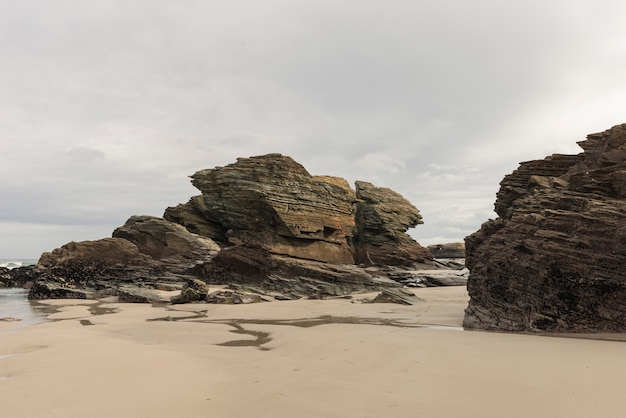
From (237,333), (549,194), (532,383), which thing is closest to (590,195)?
(549,194)

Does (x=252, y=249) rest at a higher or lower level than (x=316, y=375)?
higher

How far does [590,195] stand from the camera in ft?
32.3

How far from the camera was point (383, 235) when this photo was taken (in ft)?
137

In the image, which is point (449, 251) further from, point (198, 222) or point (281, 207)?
point (281, 207)

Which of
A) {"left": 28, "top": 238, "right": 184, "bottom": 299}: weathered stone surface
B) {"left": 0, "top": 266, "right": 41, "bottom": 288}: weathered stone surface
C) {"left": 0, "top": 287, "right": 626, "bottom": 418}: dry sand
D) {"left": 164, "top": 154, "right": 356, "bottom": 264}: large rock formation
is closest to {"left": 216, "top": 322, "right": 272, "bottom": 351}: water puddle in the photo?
{"left": 0, "top": 287, "right": 626, "bottom": 418}: dry sand

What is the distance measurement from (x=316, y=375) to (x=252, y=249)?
74.5 feet

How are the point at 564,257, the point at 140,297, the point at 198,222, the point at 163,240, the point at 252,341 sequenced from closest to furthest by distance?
the point at 564,257 → the point at 252,341 → the point at 140,297 → the point at 163,240 → the point at 198,222

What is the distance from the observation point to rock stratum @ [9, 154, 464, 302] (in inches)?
1001

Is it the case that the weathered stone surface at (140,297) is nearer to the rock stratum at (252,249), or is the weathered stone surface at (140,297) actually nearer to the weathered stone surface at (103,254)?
the rock stratum at (252,249)

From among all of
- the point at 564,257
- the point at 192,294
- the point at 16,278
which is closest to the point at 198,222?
the point at 16,278

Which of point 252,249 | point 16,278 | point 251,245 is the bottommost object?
point 16,278

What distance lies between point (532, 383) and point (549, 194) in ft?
23.2

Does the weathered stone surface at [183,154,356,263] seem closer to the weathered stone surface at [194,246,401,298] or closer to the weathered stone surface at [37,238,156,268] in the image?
the weathered stone surface at [194,246,401,298]

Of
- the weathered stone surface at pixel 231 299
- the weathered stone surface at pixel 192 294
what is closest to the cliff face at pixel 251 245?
the weathered stone surface at pixel 192 294
